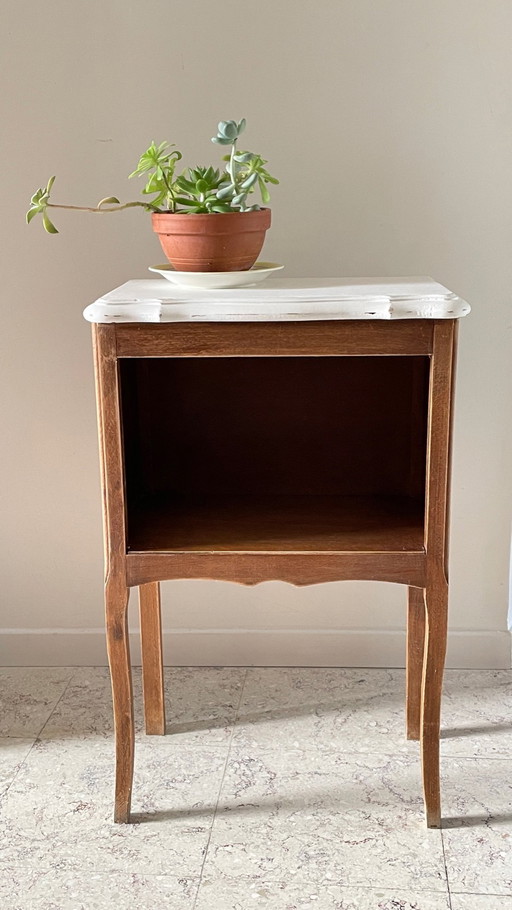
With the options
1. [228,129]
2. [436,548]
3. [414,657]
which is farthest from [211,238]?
[414,657]

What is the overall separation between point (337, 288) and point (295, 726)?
87cm

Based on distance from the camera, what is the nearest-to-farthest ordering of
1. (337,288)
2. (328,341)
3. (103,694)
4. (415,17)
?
(328,341) < (337,288) < (415,17) < (103,694)

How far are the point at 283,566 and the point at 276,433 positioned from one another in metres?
0.37

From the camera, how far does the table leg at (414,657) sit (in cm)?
179

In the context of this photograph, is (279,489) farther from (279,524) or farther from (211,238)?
(211,238)

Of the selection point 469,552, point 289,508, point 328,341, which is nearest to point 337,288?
point 328,341

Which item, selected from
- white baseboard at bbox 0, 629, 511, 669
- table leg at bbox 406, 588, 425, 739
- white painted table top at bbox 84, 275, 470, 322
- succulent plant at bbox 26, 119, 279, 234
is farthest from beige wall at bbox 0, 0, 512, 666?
white painted table top at bbox 84, 275, 470, 322

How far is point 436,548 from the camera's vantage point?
1444mm

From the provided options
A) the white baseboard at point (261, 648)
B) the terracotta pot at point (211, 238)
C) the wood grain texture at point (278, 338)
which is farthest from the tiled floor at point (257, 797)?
the terracotta pot at point (211, 238)

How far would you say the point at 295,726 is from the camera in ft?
6.03

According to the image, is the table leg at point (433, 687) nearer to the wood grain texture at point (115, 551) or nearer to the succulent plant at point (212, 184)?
the wood grain texture at point (115, 551)

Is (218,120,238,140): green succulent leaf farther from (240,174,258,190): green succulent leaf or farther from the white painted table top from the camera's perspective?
the white painted table top

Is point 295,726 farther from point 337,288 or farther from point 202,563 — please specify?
point 337,288

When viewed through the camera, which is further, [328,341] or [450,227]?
[450,227]
